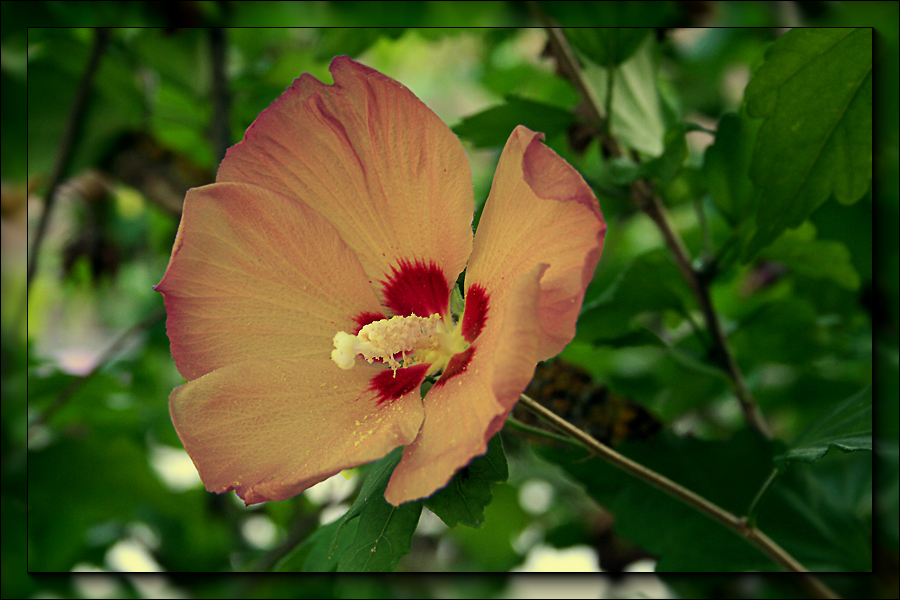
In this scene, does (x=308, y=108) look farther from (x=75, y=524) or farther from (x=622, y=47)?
(x=75, y=524)

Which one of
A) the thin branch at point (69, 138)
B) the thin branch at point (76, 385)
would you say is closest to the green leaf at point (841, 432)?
the thin branch at point (76, 385)

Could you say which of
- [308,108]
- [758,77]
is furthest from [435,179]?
[758,77]

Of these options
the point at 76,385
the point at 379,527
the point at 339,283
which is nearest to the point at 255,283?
the point at 339,283

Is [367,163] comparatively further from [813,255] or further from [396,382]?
[813,255]

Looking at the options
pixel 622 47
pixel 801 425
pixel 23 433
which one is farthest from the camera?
pixel 801 425

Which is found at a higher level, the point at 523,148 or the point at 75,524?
the point at 523,148

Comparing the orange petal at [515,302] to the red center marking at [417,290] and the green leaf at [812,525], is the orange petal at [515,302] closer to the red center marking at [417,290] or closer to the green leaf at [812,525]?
the red center marking at [417,290]

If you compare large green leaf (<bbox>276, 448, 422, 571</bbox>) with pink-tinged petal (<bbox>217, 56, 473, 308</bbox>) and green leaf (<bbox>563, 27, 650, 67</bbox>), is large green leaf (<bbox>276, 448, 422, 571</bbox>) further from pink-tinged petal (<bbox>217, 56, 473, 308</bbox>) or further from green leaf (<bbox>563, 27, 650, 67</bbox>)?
green leaf (<bbox>563, 27, 650, 67</bbox>)

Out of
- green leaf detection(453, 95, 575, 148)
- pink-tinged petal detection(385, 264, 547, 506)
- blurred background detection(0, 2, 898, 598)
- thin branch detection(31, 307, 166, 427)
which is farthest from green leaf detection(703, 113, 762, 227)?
thin branch detection(31, 307, 166, 427)
